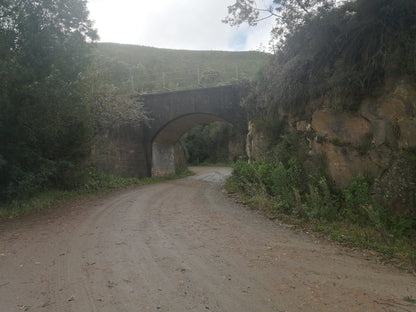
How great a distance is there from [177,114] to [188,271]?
1444cm

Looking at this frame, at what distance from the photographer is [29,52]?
8250 mm

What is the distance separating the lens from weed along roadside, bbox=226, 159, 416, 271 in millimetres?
4812

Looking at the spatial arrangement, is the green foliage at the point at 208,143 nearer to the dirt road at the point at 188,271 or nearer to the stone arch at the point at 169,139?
the stone arch at the point at 169,139

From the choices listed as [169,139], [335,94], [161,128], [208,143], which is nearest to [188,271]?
[335,94]

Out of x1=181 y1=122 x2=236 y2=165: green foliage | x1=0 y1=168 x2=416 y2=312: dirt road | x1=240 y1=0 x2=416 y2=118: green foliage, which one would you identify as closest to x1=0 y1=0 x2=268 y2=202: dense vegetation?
x1=0 y1=168 x2=416 y2=312: dirt road

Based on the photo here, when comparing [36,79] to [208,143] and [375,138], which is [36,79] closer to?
[375,138]

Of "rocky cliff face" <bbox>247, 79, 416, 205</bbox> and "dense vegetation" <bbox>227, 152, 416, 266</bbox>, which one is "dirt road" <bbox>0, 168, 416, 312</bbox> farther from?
"rocky cliff face" <bbox>247, 79, 416, 205</bbox>

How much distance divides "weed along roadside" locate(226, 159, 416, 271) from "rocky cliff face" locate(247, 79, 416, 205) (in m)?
0.37

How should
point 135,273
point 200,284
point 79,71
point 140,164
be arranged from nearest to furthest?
point 200,284 < point 135,273 < point 79,71 < point 140,164

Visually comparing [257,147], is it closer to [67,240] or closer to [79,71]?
[79,71]

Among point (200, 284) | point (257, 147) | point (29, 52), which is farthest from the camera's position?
point (257, 147)

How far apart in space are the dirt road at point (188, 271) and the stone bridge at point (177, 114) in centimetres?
1054

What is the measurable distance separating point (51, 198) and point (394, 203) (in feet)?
31.6

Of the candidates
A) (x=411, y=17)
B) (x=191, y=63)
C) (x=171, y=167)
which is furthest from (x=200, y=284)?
(x=191, y=63)
